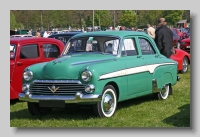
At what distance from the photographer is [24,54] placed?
10.2 meters

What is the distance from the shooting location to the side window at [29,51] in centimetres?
1013

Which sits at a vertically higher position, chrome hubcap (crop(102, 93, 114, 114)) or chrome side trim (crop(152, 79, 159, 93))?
chrome side trim (crop(152, 79, 159, 93))

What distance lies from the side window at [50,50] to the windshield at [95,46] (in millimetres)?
1842

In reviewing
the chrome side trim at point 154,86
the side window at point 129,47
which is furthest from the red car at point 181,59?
the side window at point 129,47

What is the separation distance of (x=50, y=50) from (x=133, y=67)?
117 inches

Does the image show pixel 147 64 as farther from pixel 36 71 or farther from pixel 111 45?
pixel 36 71

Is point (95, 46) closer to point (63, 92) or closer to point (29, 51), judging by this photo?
point (63, 92)

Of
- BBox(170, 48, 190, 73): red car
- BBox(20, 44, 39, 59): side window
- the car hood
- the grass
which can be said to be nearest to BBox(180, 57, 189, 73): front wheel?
BBox(170, 48, 190, 73): red car

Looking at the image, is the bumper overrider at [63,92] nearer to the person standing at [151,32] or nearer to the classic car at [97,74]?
the classic car at [97,74]

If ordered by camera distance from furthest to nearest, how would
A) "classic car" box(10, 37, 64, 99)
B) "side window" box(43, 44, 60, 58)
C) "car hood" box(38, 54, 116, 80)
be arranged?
"side window" box(43, 44, 60, 58)
"classic car" box(10, 37, 64, 99)
"car hood" box(38, 54, 116, 80)

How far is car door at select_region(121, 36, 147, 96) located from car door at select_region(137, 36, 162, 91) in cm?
17

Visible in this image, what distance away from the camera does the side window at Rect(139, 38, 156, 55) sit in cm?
926

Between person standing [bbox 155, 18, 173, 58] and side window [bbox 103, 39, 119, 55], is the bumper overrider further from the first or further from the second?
person standing [bbox 155, 18, 173, 58]

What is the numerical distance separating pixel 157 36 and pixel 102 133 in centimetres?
625
